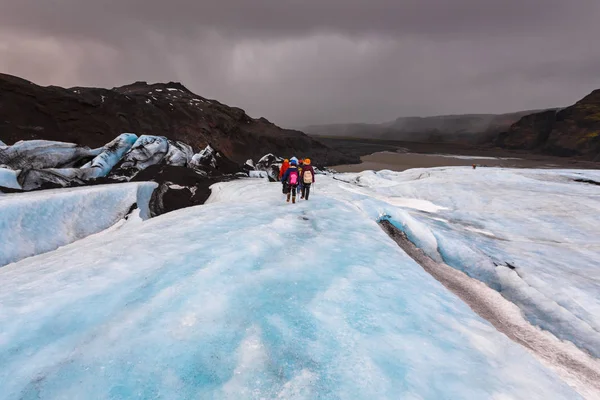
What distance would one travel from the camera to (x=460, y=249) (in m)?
8.27

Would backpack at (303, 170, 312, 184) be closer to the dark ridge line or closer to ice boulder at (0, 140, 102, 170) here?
the dark ridge line

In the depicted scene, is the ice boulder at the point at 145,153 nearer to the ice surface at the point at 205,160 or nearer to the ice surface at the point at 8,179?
the ice surface at the point at 205,160

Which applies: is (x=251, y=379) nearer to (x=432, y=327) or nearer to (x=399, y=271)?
(x=432, y=327)

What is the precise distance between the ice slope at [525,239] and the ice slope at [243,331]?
3.18 meters

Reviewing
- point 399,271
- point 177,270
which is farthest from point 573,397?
point 177,270

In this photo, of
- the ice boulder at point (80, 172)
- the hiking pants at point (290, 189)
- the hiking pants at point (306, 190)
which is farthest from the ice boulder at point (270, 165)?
the hiking pants at point (306, 190)

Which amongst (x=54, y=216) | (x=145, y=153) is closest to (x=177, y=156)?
(x=145, y=153)

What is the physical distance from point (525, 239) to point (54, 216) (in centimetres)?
1777

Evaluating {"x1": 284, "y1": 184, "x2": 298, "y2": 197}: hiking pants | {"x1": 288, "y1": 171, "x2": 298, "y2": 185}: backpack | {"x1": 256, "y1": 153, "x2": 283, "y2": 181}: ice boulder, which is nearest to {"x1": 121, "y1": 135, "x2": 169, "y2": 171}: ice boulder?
{"x1": 256, "y1": 153, "x2": 283, "y2": 181}: ice boulder

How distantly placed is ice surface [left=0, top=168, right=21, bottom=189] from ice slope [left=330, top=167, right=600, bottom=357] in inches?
639

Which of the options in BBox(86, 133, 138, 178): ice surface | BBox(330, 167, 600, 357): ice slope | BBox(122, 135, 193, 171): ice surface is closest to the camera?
BBox(330, 167, 600, 357): ice slope

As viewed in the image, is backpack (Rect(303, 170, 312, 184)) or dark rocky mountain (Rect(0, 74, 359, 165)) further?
dark rocky mountain (Rect(0, 74, 359, 165))

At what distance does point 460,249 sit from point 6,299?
32.2ft

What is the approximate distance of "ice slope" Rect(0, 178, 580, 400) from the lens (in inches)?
108
